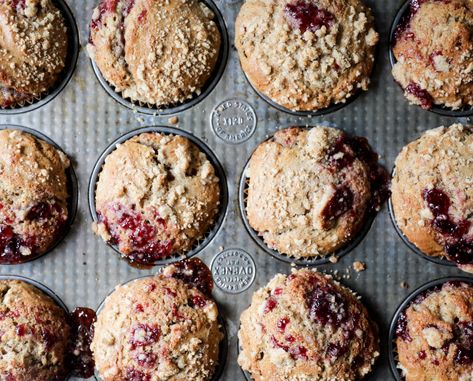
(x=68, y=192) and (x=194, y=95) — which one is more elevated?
(x=194, y=95)

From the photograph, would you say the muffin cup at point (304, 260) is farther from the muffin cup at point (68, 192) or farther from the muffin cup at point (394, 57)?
the muffin cup at point (68, 192)

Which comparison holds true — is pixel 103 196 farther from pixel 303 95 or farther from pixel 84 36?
pixel 303 95

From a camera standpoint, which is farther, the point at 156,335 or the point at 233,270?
the point at 233,270

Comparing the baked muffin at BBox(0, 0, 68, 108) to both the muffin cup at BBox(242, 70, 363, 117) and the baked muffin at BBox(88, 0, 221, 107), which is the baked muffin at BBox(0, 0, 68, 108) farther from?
the muffin cup at BBox(242, 70, 363, 117)

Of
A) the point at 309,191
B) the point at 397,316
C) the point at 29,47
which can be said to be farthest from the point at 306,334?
the point at 29,47

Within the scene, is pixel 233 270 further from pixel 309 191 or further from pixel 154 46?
pixel 154 46

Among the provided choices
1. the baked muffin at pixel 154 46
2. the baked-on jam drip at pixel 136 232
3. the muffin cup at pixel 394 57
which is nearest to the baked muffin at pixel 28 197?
the baked-on jam drip at pixel 136 232
